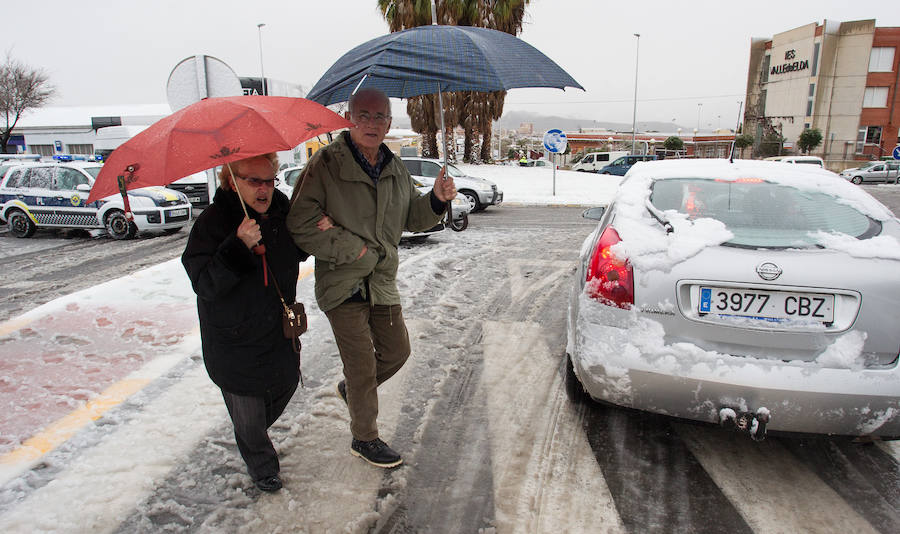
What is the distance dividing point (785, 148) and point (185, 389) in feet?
188

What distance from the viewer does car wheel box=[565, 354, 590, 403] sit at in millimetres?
3316

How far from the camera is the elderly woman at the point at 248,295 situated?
7.05ft

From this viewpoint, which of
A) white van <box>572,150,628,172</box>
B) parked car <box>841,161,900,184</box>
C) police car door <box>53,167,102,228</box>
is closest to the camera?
police car door <box>53,167,102,228</box>

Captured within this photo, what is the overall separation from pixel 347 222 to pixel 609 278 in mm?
1320

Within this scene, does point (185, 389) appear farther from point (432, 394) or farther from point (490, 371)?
point (490, 371)

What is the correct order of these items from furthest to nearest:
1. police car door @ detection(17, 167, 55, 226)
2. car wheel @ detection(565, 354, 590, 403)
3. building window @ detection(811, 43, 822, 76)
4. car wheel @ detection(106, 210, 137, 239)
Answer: building window @ detection(811, 43, 822, 76) → police car door @ detection(17, 167, 55, 226) → car wheel @ detection(106, 210, 137, 239) → car wheel @ detection(565, 354, 590, 403)

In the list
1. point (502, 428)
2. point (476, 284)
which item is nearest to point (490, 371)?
point (502, 428)

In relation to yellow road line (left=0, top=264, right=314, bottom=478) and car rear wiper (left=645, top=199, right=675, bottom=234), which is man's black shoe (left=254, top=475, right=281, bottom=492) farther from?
car rear wiper (left=645, top=199, right=675, bottom=234)

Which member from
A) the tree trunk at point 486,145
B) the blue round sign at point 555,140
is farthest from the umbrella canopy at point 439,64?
the tree trunk at point 486,145

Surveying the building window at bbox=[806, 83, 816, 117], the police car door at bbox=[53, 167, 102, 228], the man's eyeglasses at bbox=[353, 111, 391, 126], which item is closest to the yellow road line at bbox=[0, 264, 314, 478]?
the man's eyeglasses at bbox=[353, 111, 391, 126]

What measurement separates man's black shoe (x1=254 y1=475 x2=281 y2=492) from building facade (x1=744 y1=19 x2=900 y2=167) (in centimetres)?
5356

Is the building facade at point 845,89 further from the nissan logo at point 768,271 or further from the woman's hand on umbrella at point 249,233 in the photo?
the woman's hand on umbrella at point 249,233

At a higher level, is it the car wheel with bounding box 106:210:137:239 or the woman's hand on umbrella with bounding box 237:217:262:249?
the woman's hand on umbrella with bounding box 237:217:262:249

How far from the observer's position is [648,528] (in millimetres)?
2352
